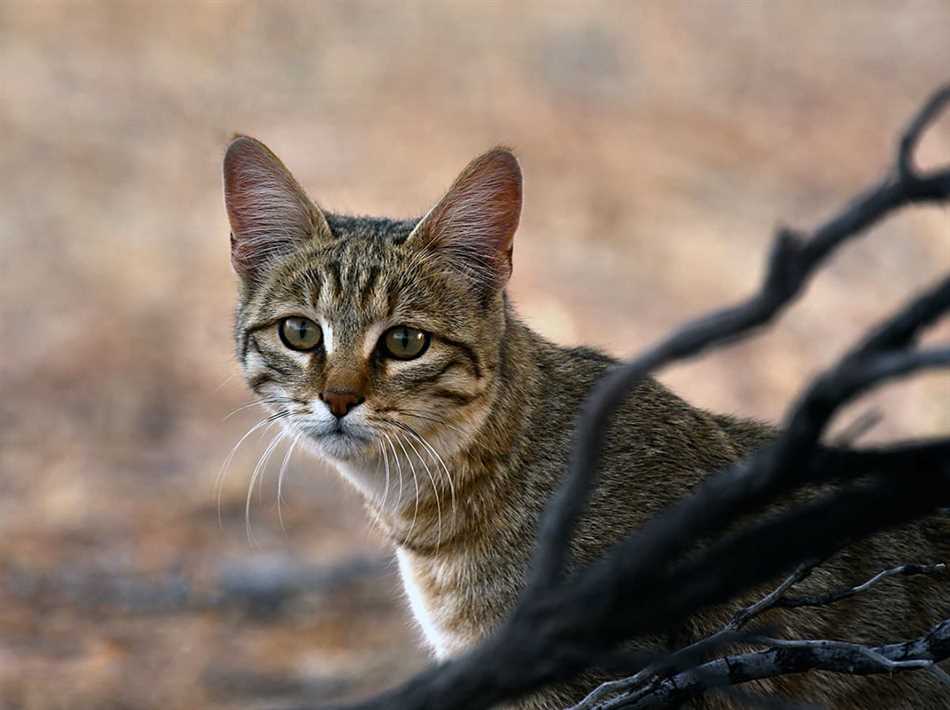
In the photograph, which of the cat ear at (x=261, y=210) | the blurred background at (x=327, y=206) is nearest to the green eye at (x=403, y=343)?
the cat ear at (x=261, y=210)

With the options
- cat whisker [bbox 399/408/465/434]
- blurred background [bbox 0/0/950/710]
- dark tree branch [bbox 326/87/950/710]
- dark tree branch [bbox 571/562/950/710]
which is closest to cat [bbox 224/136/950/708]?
cat whisker [bbox 399/408/465/434]

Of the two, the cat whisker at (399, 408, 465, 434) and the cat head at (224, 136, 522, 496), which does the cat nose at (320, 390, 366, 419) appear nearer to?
the cat head at (224, 136, 522, 496)

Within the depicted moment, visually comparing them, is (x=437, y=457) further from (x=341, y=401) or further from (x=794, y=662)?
(x=794, y=662)

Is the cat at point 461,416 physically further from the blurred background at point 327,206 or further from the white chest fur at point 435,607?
the blurred background at point 327,206

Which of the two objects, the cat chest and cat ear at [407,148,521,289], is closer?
the cat chest

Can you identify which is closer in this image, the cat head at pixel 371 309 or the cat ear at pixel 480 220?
the cat head at pixel 371 309

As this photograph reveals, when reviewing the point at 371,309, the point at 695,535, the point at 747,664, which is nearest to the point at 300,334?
the point at 371,309
